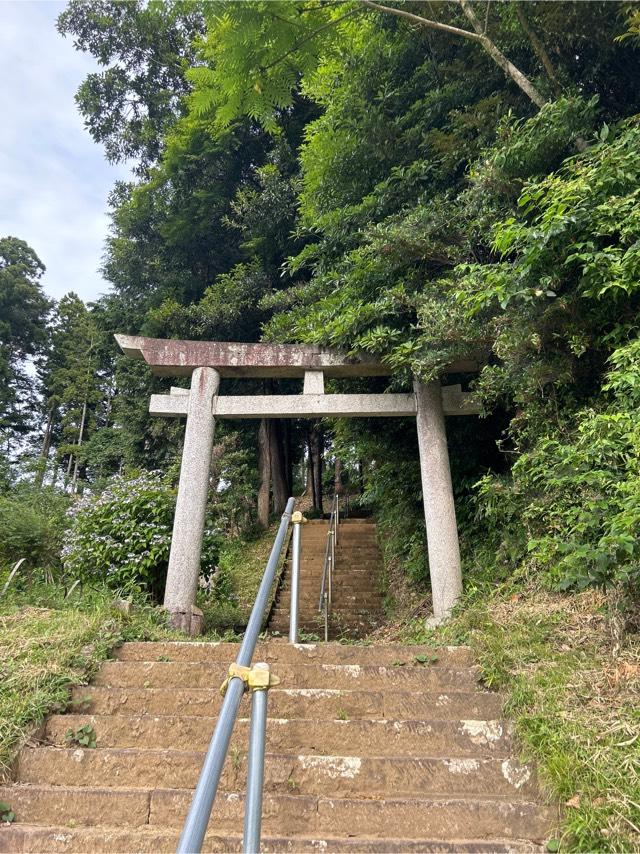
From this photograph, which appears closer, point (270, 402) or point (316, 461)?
point (270, 402)

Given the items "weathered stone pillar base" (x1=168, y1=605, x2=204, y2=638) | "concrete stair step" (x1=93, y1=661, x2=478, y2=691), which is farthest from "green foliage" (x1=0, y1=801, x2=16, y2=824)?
"weathered stone pillar base" (x1=168, y1=605, x2=204, y2=638)

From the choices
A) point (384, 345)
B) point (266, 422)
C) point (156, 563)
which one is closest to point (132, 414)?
point (266, 422)

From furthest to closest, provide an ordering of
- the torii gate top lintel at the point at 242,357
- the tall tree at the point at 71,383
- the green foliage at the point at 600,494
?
the tall tree at the point at 71,383
the torii gate top lintel at the point at 242,357
the green foliage at the point at 600,494

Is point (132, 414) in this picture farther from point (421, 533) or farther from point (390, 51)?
point (390, 51)

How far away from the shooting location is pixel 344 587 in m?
8.37

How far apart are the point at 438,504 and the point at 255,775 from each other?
12.2ft

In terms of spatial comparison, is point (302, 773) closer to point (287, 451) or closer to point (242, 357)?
point (242, 357)

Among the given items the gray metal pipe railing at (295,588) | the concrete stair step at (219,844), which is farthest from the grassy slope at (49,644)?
the gray metal pipe railing at (295,588)

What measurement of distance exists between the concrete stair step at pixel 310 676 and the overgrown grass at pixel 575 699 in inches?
9.5

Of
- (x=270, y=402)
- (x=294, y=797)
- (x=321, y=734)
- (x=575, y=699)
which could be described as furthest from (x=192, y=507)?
(x=575, y=699)

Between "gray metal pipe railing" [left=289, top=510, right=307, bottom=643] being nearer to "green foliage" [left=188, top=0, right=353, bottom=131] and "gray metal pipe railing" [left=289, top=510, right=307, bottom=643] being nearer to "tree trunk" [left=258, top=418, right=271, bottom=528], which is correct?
"green foliage" [left=188, top=0, right=353, bottom=131]

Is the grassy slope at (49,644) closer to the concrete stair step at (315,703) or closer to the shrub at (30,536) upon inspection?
the concrete stair step at (315,703)

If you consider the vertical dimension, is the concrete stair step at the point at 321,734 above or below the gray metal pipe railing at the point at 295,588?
below

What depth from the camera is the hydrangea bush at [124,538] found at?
4.93m
